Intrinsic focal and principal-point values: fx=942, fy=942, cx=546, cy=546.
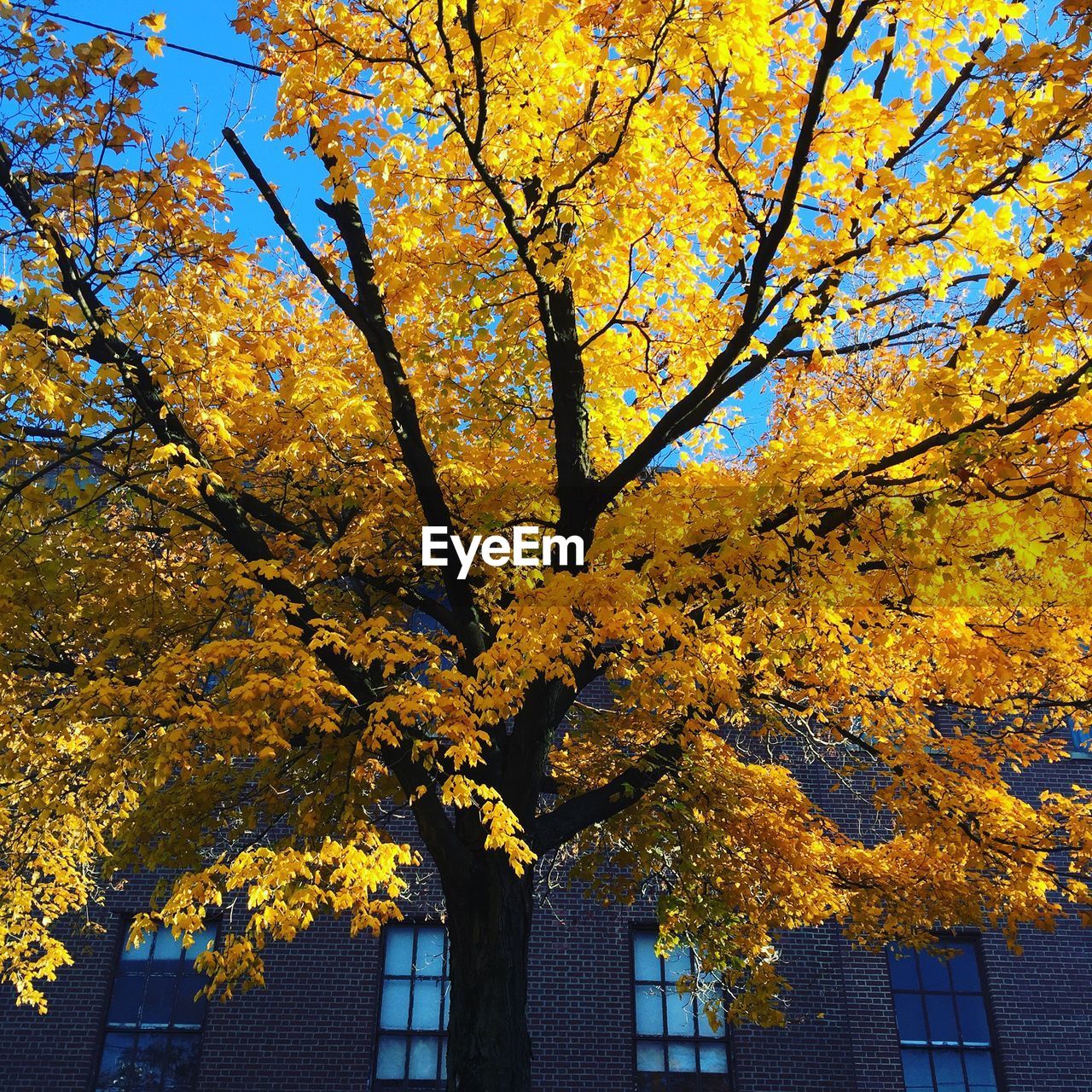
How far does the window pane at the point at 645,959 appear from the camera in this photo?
537 inches

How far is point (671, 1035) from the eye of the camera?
13258 millimetres

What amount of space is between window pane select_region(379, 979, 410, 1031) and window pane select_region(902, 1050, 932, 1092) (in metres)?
7.08

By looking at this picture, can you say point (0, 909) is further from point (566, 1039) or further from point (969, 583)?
point (969, 583)

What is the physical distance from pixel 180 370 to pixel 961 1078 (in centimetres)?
1392

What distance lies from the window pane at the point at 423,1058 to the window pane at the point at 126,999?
3.91 m

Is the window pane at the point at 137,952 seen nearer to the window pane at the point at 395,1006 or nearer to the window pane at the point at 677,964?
the window pane at the point at 395,1006

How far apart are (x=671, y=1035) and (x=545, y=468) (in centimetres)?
927

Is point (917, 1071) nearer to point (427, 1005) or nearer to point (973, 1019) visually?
point (973, 1019)

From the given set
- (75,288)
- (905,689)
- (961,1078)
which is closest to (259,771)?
(75,288)

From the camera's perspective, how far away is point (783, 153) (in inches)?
255

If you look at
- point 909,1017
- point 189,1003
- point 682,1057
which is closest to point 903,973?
point 909,1017

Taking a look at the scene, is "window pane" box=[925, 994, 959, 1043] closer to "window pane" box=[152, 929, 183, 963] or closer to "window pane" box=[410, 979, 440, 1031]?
"window pane" box=[410, 979, 440, 1031]

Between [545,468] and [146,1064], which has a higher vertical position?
[545,468]

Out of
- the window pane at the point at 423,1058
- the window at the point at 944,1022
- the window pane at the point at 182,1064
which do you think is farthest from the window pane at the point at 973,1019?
the window pane at the point at 182,1064
